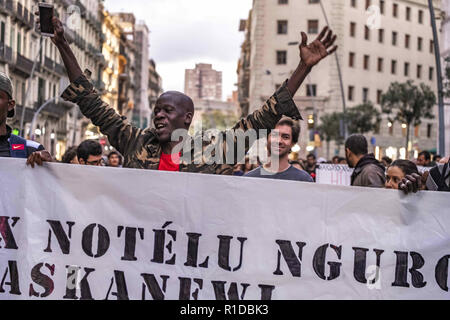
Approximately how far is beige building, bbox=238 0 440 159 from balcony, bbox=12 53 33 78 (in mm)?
17792

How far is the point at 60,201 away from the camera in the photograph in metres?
4.34

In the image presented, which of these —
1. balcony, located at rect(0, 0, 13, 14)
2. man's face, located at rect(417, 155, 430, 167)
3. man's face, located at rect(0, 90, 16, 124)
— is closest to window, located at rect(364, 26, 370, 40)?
balcony, located at rect(0, 0, 13, 14)

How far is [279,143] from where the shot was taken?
6270mm

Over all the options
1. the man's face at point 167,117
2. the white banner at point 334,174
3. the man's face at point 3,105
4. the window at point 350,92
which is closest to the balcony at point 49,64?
the window at point 350,92

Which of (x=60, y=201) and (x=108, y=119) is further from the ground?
(x=108, y=119)

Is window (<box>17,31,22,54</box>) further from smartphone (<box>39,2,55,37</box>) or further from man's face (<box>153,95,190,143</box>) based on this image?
man's face (<box>153,95,190,143</box>)

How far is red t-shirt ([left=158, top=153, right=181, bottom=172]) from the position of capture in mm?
4609

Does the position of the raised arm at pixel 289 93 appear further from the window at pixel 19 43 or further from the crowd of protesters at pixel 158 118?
the window at pixel 19 43

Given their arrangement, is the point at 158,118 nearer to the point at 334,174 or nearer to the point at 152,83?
the point at 334,174

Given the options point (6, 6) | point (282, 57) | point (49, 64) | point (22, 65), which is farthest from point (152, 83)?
point (6, 6)
